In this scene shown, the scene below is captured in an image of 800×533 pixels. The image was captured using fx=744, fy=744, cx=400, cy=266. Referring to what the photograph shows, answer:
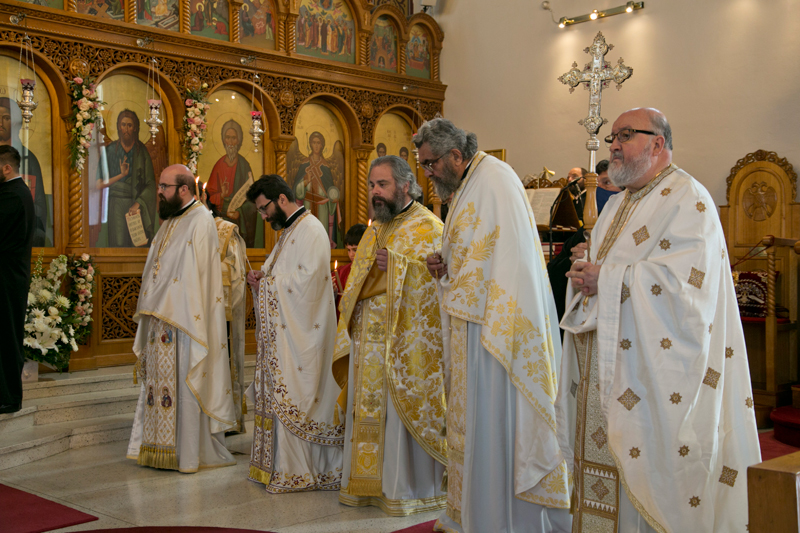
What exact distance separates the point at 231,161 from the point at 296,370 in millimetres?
5076

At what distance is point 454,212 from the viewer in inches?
150

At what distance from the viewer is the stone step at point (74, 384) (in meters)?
6.64

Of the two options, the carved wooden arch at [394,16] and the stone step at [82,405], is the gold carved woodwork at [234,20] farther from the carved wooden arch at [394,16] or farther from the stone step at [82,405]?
the stone step at [82,405]

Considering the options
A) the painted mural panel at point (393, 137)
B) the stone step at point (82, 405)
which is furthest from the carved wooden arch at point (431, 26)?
the stone step at point (82, 405)

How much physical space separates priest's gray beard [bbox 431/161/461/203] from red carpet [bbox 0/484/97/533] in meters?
2.68

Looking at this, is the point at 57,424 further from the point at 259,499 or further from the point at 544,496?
the point at 544,496

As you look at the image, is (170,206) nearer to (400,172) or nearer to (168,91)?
(400,172)

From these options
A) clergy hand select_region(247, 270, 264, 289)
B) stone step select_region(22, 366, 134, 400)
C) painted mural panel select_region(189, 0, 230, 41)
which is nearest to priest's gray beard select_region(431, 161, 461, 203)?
clergy hand select_region(247, 270, 264, 289)

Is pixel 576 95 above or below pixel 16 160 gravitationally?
above

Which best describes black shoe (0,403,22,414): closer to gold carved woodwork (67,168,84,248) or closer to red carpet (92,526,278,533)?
red carpet (92,526,278,533)

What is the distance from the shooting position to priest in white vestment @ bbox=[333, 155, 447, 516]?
4301 millimetres

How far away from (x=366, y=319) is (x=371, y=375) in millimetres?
336

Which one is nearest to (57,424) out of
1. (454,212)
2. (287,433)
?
(287,433)

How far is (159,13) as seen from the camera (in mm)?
8648
